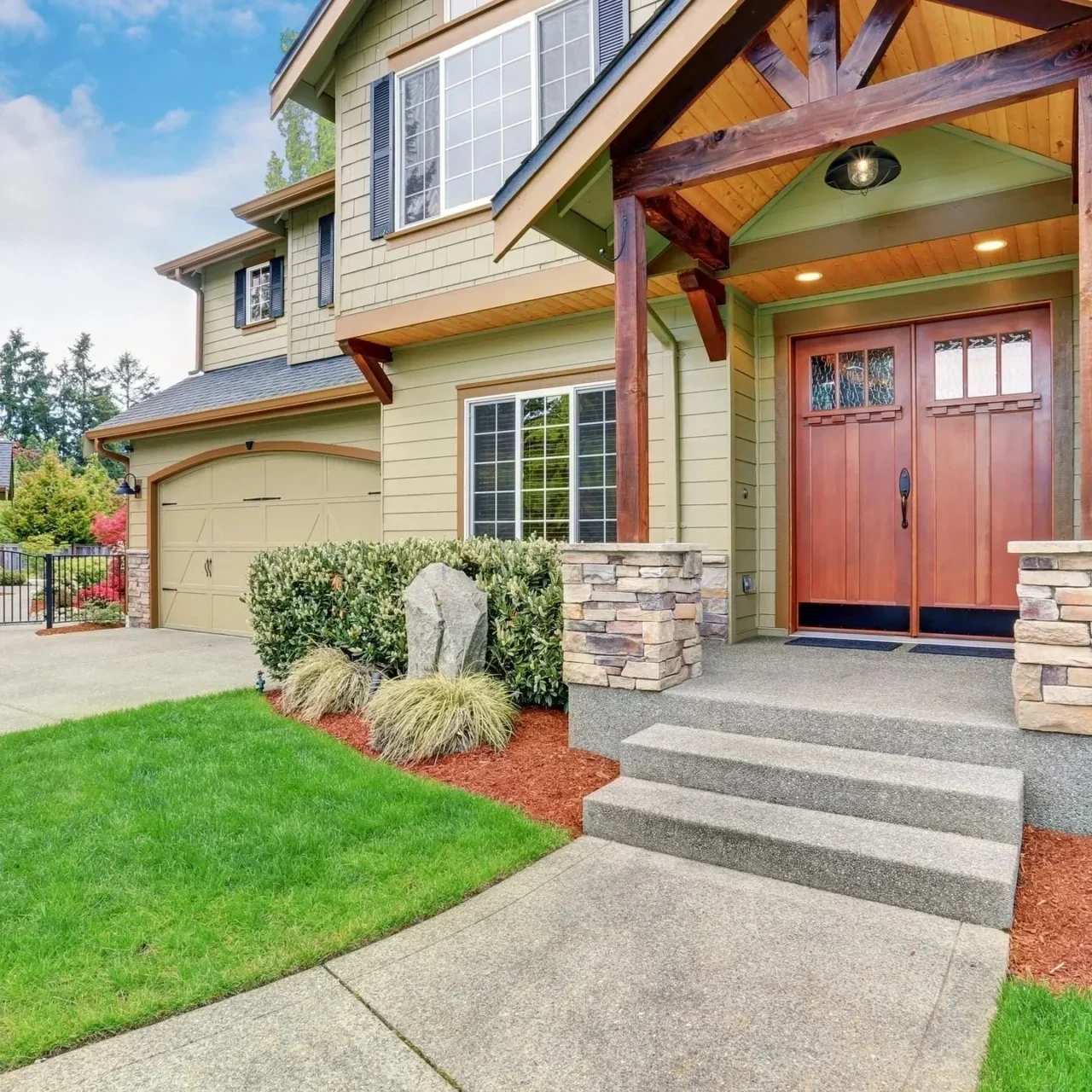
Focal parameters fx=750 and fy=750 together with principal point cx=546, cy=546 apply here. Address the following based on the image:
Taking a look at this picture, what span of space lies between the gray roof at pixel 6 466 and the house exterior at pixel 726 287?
23.0m

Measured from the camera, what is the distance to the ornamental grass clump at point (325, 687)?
5.22 meters

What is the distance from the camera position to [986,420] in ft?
16.4

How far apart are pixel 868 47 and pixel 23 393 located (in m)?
52.4

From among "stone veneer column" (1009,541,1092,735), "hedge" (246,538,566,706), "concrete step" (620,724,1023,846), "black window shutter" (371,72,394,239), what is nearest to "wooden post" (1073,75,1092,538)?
"stone veneer column" (1009,541,1092,735)

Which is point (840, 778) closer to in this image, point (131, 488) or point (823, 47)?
point (823, 47)

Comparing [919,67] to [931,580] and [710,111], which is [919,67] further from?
[931,580]

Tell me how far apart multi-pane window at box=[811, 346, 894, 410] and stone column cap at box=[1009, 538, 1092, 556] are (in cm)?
Answer: 264

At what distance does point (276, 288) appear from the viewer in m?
10.6

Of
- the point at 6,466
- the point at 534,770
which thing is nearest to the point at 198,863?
the point at 534,770

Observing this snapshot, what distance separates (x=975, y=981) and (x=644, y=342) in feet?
10.2

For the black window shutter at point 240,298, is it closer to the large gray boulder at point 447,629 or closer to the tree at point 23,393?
the large gray boulder at point 447,629

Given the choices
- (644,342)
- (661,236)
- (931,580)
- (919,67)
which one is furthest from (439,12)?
(931,580)

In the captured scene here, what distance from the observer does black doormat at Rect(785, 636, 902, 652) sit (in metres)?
5.05

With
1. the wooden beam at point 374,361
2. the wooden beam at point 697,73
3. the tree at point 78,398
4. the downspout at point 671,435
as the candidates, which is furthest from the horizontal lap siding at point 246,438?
the tree at point 78,398
